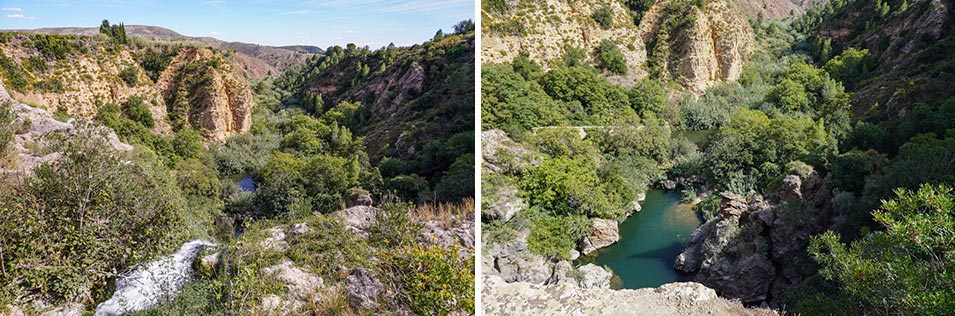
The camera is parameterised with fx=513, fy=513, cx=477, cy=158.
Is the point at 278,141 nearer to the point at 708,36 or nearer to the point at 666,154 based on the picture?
the point at 666,154

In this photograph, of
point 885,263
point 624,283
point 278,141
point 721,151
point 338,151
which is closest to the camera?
point 885,263

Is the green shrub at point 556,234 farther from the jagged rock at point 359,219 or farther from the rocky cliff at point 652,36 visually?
the rocky cliff at point 652,36

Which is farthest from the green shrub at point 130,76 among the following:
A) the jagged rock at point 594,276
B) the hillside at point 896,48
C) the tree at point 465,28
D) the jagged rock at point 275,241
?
the hillside at point 896,48

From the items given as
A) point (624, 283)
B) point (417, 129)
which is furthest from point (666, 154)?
point (417, 129)

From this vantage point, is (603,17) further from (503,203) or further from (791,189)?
(503,203)

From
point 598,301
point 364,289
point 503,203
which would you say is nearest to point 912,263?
point 598,301

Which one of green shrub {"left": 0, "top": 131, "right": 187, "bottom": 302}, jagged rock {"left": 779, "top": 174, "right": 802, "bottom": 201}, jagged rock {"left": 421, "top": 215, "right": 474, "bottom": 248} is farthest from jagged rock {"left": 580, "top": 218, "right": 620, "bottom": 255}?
green shrub {"left": 0, "top": 131, "right": 187, "bottom": 302}
